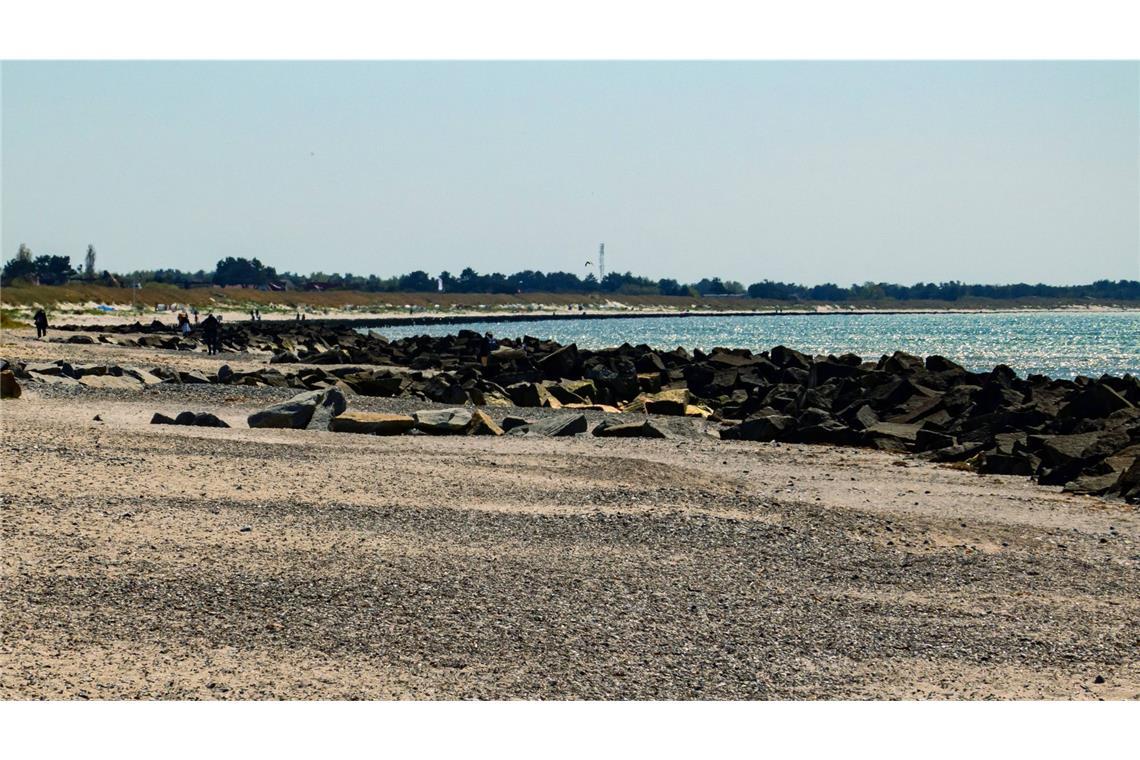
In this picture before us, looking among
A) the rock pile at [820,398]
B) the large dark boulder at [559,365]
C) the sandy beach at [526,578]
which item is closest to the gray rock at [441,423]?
the rock pile at [820,398]

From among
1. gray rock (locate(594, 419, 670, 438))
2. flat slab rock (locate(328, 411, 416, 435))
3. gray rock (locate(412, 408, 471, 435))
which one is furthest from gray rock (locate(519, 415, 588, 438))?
flat slab rock (locate(328, 411, 416, 435))

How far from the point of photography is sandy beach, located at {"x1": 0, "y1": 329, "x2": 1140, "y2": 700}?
22.6ft

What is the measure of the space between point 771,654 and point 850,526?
4.35 metres

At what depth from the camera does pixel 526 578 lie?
898 cm

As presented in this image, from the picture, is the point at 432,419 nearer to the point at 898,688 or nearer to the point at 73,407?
the point at 73,407

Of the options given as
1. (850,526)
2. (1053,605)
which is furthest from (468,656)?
(850,526)

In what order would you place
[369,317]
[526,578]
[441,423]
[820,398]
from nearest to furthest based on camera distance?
[526,578] → [441,423] → [820,398] → [369,317]

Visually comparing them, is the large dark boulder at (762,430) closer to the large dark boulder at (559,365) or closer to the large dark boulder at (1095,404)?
the large dark boulder at (1095,404)

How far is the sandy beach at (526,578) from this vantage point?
272 inches

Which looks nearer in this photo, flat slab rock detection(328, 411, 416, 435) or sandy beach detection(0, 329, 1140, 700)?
sandy beach detection(0, 329, 1140, 700)

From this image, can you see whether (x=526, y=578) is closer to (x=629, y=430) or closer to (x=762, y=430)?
(x=629, y=430)

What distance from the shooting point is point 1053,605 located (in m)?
9.07

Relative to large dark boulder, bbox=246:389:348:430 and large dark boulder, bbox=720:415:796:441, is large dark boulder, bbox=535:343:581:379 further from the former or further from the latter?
large dark boulder, bbox=246:389:348:430

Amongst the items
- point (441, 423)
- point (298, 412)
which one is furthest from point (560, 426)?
point (298, 412)
